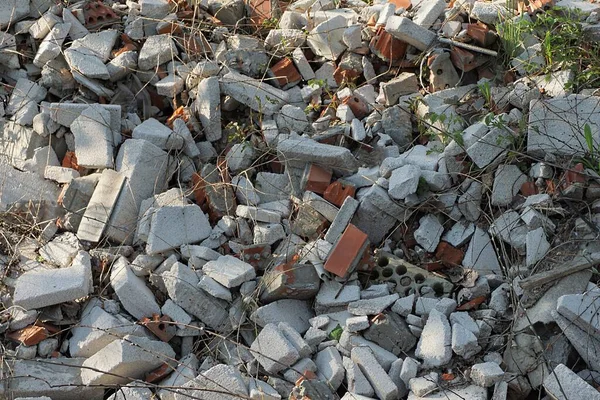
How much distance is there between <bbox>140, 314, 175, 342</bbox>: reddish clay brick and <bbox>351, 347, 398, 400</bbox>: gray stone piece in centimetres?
106

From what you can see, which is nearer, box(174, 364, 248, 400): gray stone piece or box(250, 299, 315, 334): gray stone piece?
box(174, 364, 248, 400): gray stone piece

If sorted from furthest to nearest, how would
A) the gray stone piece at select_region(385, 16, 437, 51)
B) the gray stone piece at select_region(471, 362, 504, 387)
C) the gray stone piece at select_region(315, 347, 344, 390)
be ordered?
the gray stone piece at select_region(385, 16, 437, 51)
the gray stone piece at select_region(315, 347, 344, 390)
the gray stone piece at select_region(471, 362, 504, 387)

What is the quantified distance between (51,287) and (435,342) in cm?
214

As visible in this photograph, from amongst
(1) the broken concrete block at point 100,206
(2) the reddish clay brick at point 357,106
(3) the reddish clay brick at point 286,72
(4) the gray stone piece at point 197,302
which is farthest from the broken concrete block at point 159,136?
(2) the reddish clay brick at point 357,106

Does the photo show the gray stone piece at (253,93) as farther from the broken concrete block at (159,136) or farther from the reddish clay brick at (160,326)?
the reddish clay brick at (160,326)

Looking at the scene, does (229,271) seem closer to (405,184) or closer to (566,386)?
(405,184)

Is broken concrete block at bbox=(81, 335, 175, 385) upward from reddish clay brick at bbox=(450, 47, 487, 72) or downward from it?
downward

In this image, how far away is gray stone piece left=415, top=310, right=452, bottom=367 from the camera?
13.8 feet

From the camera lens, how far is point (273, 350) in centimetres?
434

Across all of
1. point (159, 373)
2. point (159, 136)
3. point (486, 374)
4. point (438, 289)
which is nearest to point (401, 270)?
point (438, 289)

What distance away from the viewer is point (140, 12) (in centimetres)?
618

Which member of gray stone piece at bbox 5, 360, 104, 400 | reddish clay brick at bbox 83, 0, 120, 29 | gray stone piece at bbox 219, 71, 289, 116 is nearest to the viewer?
gray stone piece at bbox 5, 360, 104, 400

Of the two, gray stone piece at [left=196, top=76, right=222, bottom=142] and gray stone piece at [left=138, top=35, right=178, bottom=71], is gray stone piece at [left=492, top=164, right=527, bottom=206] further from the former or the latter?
gray stone piece at [left=138, top=35, right=178, bottom=71]

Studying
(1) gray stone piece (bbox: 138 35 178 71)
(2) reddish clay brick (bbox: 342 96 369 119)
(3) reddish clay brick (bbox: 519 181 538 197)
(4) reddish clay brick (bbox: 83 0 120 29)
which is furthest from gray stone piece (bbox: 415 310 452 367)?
(4) reddish clay brick (bbox: 83 0 120 29)
